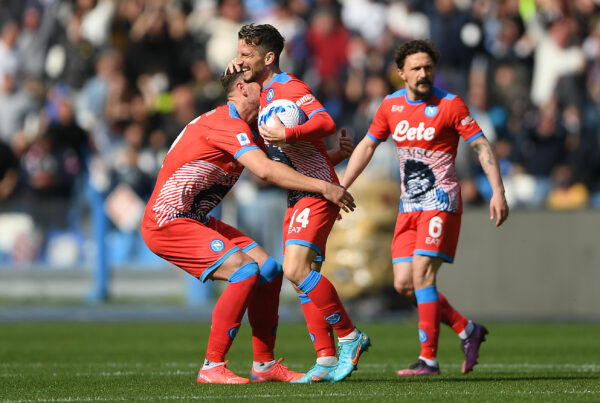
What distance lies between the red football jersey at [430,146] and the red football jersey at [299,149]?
1140 mm

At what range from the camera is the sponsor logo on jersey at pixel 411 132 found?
8.25 meters

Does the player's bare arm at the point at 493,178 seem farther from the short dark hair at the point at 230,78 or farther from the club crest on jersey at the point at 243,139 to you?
the short dark hair at the point at 230,78

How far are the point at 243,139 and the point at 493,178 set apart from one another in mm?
1849

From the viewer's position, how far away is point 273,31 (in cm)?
729

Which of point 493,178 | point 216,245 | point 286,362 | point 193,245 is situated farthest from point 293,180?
point 286,362

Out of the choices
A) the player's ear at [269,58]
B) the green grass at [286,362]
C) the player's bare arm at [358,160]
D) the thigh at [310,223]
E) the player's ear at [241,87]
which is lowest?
the green grass at [286,362]

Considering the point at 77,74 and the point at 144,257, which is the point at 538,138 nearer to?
the point at 144,257

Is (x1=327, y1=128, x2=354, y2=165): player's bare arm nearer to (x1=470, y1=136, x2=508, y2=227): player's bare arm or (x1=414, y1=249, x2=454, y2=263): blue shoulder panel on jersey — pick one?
(x1=470, y1=136, x2=508, y2=227): player's bare arm

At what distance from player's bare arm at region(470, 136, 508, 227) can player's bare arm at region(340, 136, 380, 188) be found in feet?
2.69

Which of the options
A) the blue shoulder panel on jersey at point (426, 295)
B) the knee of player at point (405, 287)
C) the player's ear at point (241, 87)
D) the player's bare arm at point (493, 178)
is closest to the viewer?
the player's ear at point (241, 87)

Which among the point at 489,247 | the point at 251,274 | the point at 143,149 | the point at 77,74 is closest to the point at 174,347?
the point at 251,274

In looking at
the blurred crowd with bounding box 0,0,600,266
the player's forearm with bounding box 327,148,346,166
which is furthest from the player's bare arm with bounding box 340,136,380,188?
the blurred crowd with bounding box 0,0,600,266

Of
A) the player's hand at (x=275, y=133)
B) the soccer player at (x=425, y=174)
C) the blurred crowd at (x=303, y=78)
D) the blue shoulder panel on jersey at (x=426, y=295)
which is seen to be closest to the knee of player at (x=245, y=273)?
the player's hand at (x=275, y=133)

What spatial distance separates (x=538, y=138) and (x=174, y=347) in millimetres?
8148
